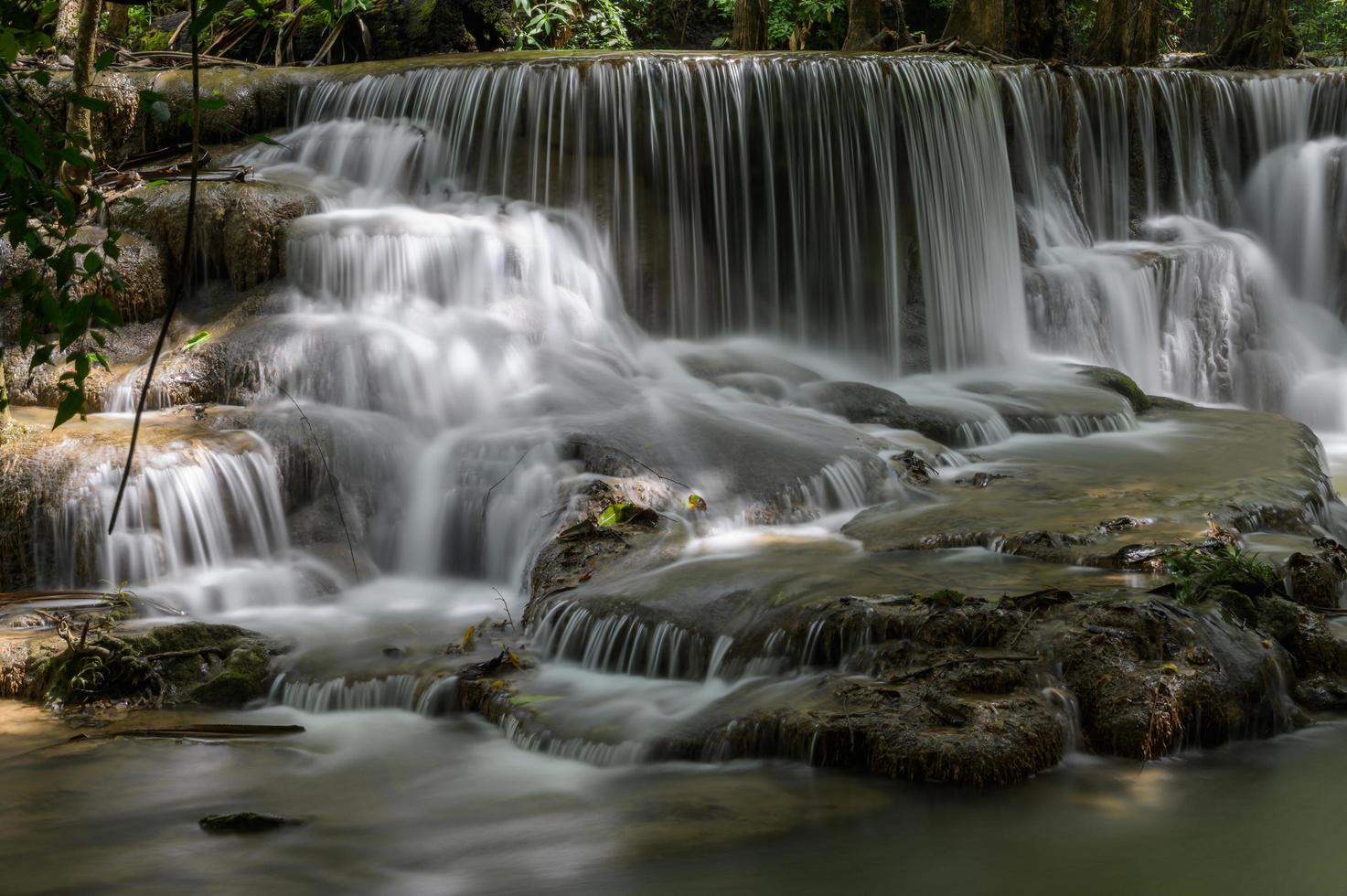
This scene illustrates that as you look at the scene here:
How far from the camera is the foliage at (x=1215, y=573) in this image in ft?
18.2

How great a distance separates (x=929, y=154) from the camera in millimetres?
12305

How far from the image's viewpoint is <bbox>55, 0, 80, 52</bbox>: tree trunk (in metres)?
10.8

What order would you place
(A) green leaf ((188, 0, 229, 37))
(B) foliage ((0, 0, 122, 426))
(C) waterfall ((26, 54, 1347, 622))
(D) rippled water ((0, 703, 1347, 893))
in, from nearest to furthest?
1. (A) green leaf ((188, 0, 229, 37))
2. (B) foliage ((0, 0, 122, 426))
3. (D) rippled water ((0, 703, 1347, 893))
4. (C) waterfall ((26, 54, 1347, 622))

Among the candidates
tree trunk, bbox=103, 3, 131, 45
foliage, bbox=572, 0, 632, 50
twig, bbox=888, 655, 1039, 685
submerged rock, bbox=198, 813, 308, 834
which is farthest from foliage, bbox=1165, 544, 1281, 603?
foliage, bbox=572, 0, 632, 50

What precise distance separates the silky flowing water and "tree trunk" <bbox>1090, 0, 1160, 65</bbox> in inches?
81.4

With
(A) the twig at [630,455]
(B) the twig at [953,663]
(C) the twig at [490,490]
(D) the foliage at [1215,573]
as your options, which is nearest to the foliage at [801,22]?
(A) the twig at [630,455]

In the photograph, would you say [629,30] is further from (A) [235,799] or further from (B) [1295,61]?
(A) [235,799]

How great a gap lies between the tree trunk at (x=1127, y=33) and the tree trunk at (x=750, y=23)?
4053 millimetres

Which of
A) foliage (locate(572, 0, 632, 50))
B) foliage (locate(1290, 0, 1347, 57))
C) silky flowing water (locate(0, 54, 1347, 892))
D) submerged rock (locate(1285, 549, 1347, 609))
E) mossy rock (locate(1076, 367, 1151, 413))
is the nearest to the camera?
silky flowing water (locate(0, 54, 1347, 892))

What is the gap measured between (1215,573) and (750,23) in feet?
39.5

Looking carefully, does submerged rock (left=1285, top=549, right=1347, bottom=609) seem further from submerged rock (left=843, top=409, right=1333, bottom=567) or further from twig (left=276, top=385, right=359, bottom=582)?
twig (left=276, top=385, right=359, bottom=582)

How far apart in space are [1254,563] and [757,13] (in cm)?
1190

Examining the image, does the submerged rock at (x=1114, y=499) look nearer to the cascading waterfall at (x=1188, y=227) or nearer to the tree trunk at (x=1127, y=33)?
the cascading waterfall at (x=1188, y=227)

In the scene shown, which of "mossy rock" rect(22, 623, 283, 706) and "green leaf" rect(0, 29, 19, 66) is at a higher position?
"green leaf" rect(0, 29, 19, 66)
